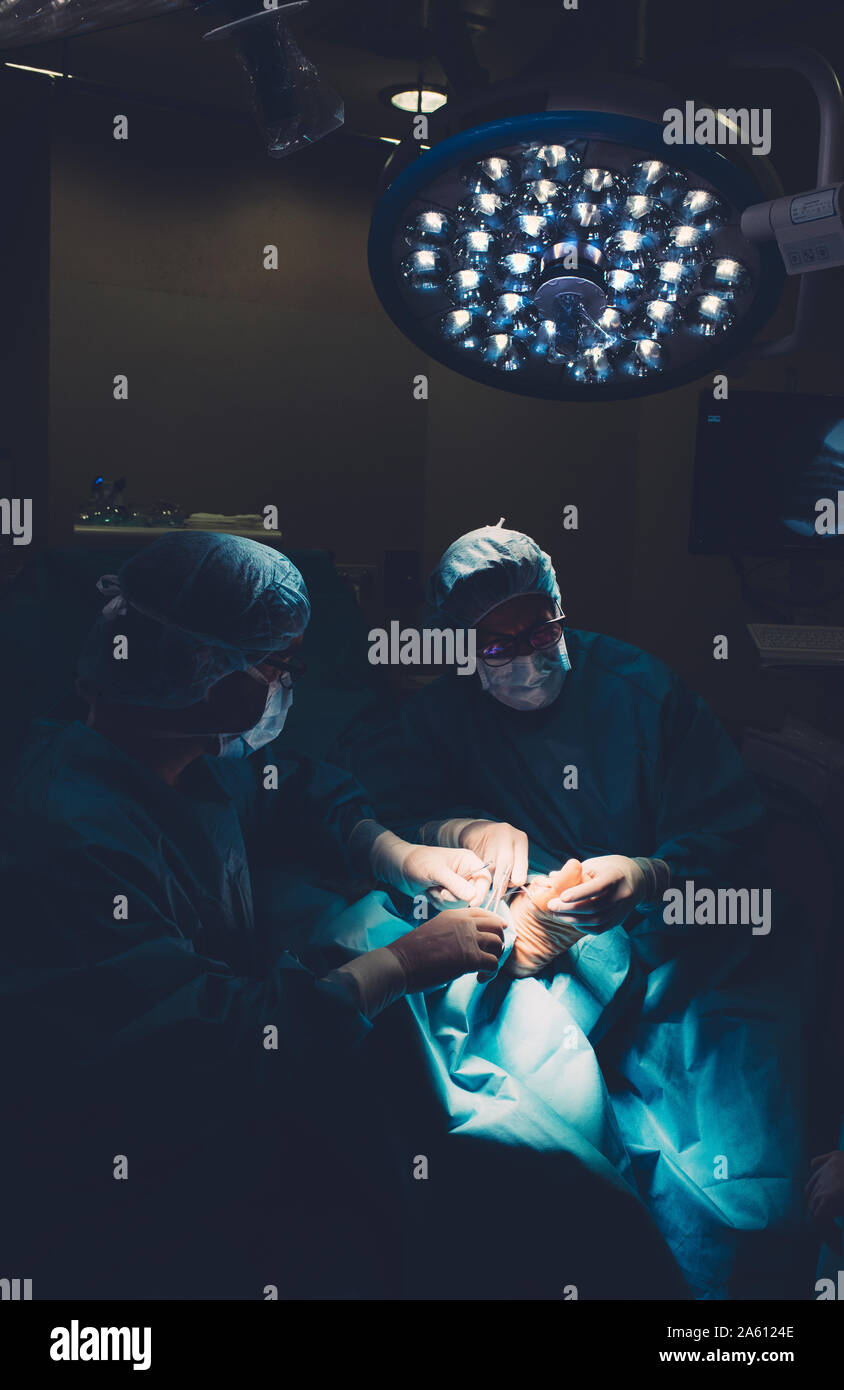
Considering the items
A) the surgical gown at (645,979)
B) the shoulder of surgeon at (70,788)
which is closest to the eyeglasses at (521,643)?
the surgical gown at (645,979)

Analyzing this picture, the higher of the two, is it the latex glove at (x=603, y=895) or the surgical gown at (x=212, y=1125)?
the latex glove at (x=603, y=895)

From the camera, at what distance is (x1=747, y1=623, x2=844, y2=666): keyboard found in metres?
2.53

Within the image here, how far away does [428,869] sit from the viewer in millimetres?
1479

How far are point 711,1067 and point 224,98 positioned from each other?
142 inches

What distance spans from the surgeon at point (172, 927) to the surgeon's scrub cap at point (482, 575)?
365mm

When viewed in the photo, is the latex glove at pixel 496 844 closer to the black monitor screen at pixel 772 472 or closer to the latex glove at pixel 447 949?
the latex glove at pixel 447 949

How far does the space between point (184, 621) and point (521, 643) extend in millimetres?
602

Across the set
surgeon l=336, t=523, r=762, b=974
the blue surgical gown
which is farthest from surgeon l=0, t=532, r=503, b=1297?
surgeon l=336, t=523, r=762, b=974

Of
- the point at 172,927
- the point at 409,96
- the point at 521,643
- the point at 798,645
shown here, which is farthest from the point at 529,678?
the point at 409,96

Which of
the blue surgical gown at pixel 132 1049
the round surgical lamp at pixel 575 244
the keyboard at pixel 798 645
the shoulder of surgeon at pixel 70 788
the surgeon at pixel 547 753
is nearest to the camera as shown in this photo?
the round surgical lamp at pixel 575 244

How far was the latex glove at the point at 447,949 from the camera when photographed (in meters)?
1.22

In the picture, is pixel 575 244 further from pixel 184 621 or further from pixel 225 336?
pixel 225 336

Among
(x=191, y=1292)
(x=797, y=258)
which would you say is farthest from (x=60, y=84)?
(x=191, y=1292)

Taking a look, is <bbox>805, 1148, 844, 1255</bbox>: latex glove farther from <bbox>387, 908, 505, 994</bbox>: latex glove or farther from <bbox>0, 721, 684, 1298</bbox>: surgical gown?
<bbox>387, 908, 505, 994</bbox>: latex glove
